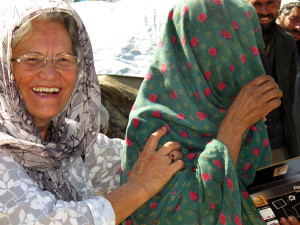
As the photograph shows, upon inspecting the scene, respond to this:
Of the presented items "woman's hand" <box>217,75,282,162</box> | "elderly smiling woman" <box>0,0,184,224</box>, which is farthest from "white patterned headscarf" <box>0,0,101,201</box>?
"woman's hand" <box>217,75,282,162</box>

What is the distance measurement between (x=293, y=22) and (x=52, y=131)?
4.06m

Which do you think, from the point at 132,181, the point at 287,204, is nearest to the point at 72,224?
the point at 132,181

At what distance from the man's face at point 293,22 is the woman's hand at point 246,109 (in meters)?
3.67

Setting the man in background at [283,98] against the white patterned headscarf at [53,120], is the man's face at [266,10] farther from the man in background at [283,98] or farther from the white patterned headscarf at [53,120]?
the white patterned headscarf at [53,120]

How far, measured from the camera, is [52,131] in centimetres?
260

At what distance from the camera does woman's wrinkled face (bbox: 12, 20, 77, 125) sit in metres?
2.27

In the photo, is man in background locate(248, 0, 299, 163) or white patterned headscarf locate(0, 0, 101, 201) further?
man in background locate(248, 0, 299, 163)

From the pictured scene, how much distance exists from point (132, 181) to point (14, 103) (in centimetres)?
58

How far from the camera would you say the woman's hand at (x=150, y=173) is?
2219 mm

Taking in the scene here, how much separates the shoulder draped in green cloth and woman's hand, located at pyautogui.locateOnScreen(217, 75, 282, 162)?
5 centimetres

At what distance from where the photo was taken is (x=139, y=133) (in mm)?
2334

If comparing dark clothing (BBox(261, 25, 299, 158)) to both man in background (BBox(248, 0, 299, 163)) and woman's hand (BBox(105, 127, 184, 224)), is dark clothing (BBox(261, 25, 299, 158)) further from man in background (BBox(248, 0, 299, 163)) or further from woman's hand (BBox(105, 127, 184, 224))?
woman's hand (BBox(105, 127, 184, 224))

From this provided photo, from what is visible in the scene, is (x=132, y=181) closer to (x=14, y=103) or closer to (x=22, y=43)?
(x=14, y=103)

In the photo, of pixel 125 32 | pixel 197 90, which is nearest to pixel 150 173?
pixel 197 90
